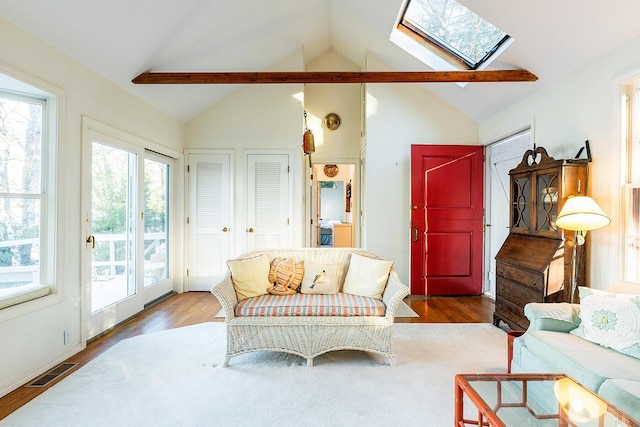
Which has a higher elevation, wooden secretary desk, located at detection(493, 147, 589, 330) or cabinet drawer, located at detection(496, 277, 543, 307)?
wooden secretary desk, located at detection(493, 147, 589, 330)

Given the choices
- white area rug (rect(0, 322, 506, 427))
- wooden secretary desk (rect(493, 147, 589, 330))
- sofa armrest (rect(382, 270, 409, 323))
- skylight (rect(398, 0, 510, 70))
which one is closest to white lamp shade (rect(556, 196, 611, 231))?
wooden secretary desk (rect(493, 147, 589, 330))

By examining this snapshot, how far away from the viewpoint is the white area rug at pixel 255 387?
1816mm

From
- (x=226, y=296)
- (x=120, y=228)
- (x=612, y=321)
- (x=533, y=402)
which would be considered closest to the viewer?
(x=533, y=402)

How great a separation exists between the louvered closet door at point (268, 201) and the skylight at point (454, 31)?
231cm

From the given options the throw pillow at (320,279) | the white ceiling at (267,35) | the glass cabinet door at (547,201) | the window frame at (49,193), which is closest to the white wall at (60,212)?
the window frame at (49,193)

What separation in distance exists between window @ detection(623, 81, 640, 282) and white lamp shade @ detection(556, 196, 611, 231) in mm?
261

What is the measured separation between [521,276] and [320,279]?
179 centimetres

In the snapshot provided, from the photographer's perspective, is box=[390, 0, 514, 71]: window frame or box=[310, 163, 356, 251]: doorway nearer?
box=[390, 0, 514, 71]: window frame

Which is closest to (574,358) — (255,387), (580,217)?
(580,217)

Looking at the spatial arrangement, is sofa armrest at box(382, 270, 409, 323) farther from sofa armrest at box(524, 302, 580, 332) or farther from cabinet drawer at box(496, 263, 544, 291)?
cabinet drawer at box(496, 263, 544, 291)

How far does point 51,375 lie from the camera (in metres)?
2.29

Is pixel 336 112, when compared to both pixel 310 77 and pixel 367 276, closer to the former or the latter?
pixel 310 77

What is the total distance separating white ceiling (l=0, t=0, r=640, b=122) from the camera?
230 centimetres

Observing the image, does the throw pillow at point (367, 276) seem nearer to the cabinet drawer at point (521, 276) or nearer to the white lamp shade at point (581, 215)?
the cabinet drawer at point (521, 276)
